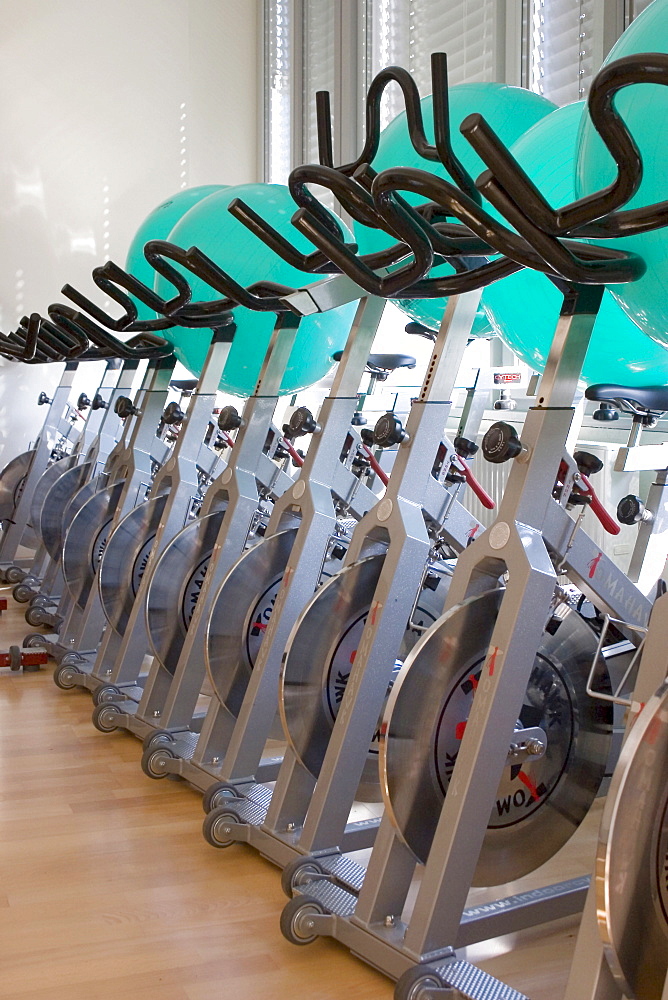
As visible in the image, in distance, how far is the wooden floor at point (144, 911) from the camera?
6.41ft

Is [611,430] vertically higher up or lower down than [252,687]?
higher up

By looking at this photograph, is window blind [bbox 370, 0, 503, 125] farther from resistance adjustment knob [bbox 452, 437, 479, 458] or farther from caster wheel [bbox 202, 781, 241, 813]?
caster wheel [bbox 202, 781, 241, 813]

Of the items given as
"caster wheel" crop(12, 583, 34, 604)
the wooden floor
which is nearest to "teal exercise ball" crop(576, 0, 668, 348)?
the wooden floor

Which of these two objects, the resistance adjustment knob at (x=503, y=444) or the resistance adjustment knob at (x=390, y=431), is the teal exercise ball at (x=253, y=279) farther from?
the resistance adjustment knob at (x=503, y=444)

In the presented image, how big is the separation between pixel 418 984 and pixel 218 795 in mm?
985

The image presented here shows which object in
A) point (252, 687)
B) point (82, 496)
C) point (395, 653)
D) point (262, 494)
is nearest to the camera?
point (395, 653)

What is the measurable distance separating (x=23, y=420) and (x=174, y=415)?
3806 mm

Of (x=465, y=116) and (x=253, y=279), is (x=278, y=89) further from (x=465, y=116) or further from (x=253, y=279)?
(x=465, y=116)

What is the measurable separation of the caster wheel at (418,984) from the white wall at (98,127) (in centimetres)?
606

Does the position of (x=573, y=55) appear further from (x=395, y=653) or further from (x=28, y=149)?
(x=28, y=149)

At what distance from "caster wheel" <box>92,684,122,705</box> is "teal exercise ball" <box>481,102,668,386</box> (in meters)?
1.89

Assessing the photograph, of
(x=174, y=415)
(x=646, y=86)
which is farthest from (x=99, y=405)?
(x=646, y=86)

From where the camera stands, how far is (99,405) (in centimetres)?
543

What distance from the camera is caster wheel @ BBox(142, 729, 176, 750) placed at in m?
2.97
